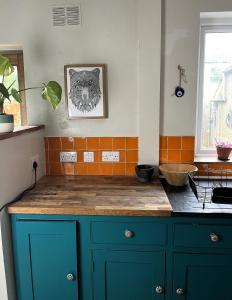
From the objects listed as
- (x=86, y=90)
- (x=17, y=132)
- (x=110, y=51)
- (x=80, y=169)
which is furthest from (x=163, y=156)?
(x=17, y=132)

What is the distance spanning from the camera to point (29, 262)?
1.67 m

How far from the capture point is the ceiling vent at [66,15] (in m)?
2.05

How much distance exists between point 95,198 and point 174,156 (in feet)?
2.53

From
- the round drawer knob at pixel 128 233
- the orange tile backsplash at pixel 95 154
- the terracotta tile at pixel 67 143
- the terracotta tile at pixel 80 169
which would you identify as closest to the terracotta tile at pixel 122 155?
→ the orange tile backsplash at pixel 95 154

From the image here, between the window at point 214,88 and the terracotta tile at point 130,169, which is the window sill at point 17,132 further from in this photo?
the window at point 214,88

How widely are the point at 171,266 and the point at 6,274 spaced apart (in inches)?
38.3

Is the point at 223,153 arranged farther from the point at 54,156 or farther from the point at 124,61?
the point at 54,156

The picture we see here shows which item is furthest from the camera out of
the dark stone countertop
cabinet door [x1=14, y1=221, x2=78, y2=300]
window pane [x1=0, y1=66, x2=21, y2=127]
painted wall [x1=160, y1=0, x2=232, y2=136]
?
window pane [x1=0, y1=66, x2=21, y2=127]

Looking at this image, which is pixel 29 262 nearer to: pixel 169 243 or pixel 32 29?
pixel 169 243

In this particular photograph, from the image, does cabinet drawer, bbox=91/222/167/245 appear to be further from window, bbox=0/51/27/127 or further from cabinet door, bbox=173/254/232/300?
window, bbox=0/51/27/127

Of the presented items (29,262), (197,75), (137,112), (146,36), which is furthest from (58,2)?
(29,262)

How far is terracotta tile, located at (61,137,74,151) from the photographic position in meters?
2.21

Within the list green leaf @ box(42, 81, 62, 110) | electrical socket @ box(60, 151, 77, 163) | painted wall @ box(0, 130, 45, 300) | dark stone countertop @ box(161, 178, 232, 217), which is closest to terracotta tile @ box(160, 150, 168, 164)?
dark stone countertop @ box(161, 178, 232, 217)

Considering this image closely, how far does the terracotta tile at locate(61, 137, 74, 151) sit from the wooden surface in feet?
0.80
